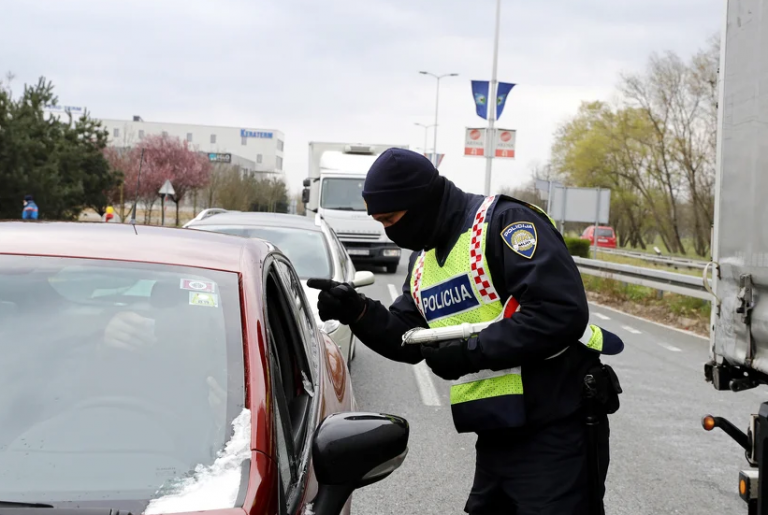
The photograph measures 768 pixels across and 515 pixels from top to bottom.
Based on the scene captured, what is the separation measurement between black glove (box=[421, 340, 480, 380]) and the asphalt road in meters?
2.10

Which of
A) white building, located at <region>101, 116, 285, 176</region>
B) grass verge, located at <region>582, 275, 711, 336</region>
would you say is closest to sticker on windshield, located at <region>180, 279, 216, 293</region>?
grass verge, located at <region>582, 275, 711, 336</region>

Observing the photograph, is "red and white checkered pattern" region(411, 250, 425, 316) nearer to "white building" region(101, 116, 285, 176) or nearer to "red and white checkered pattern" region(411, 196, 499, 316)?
"red and white checkered pattern" region(411, 196, 499, 316)

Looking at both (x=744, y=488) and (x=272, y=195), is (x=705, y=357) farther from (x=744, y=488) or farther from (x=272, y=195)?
(x=272, y=195)

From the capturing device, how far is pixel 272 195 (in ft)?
219

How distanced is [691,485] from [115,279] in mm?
3814

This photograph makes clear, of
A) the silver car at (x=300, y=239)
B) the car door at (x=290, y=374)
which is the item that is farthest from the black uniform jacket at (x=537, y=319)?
the silver car at (x=300, y=239)

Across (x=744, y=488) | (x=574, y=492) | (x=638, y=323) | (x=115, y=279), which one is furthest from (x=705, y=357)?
(x=115, y=279)

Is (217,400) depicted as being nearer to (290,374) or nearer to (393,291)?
(290,374)

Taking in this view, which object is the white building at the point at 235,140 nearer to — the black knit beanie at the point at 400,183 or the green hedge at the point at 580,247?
the green hedge at the point at 580,247

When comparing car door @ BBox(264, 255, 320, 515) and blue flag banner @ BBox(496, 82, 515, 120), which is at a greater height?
blue flag banner @ BBox(496, 82, 515, 120)

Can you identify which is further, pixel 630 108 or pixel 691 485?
pixel 630 108

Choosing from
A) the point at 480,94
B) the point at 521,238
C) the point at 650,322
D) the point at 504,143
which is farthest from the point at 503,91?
the point at 521,238

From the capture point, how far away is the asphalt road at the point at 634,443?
4664mm

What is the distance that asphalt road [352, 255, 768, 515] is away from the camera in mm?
4664
